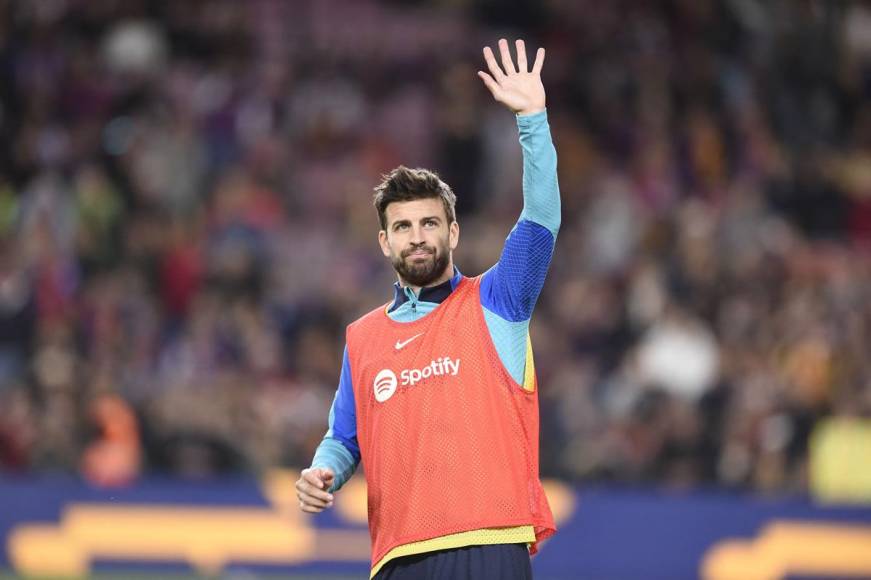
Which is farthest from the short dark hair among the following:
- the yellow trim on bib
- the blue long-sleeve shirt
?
the yellow trim on bib

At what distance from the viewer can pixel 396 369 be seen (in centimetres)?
498

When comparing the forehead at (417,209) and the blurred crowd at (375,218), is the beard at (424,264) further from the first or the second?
the blurred crowd at (375,218)

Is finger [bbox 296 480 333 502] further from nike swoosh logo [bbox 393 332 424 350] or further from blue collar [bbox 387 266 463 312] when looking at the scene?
blue collar [bbox 387 266 463 312]

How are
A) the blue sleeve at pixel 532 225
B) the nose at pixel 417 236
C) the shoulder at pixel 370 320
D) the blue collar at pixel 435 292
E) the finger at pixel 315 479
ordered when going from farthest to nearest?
the shoulder at pixel 370 320, the blue collar at pixel 435 292, the nose at pixel 417 236, the finger at pixel 315 479, the blue sleeve at pixel 532 225

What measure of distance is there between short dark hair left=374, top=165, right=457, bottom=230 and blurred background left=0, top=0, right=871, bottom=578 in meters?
6.96

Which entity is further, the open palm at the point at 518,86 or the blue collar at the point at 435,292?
the blue collar at the point at 435,292

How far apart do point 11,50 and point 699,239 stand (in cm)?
721

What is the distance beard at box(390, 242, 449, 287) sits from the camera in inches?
196

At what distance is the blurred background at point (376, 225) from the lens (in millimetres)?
12281

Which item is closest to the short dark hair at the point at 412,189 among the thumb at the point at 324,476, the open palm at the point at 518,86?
the open palm at the point at 518,86

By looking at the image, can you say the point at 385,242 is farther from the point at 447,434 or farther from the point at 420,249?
the point at 447,434

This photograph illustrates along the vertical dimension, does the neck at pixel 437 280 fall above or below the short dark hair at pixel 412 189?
below

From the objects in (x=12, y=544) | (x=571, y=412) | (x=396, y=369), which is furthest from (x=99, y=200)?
(x=396, y=369)

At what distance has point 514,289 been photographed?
4863mm
